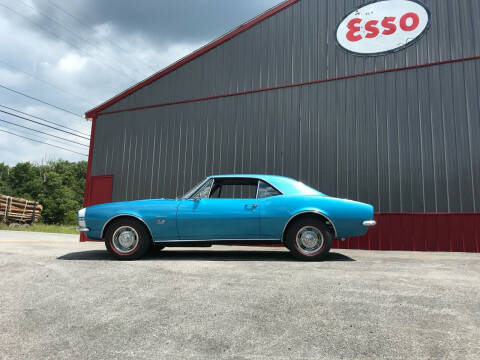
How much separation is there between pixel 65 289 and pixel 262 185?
10.1 ft

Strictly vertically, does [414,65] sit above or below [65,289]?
above

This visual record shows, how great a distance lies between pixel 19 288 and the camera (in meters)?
3.29

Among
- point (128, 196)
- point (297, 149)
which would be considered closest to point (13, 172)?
point (128, 196)

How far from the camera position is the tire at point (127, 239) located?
4.89m

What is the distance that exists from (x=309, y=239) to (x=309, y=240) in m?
0.02

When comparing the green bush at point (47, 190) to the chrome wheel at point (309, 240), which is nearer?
the chrome wheel at point (309, 240)

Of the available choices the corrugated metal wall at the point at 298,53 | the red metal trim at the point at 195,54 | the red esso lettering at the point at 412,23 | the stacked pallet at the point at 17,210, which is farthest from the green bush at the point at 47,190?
the red esso lettering at the point at 412,23

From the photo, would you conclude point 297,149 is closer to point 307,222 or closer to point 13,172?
point 307,222

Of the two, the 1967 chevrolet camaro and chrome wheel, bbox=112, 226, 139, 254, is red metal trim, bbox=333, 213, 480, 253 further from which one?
chrome wheel, bbox=112, 226, 139, 254

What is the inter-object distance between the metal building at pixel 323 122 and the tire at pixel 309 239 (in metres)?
3.24

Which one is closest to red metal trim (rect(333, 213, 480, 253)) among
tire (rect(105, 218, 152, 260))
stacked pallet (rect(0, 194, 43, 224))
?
tire (rect(105, 218, 152, 260))

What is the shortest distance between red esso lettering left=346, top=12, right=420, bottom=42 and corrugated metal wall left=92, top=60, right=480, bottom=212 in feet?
4.01

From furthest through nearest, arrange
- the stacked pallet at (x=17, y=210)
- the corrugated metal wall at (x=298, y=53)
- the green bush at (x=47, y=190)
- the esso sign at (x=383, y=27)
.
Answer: the green bush at (x=47, y=190)
the stacked pallet at (x=17, y=210)
the esso sign at (x=383, y=27)
the corrugated metal wall at (x=298, y=53)

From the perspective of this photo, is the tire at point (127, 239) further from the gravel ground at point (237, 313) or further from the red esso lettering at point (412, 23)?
the red esso lettering at point (412, 23)
